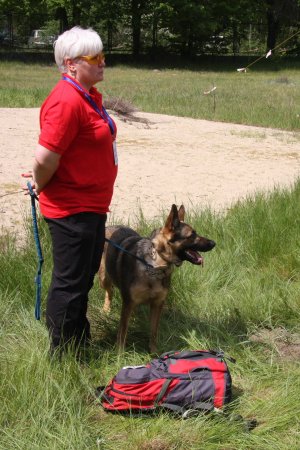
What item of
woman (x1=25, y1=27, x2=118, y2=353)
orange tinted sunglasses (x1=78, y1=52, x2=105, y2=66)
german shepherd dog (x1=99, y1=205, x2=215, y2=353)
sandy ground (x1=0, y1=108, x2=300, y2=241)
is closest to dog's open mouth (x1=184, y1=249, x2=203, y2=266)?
german shepherd dog (x1=99, y1=205, x2=215, y2=353)

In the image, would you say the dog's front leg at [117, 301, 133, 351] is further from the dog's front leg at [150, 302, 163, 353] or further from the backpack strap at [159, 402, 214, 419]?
the backpack strap at [159, 402, 214, 419]

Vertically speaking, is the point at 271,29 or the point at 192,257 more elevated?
the point at 271,29

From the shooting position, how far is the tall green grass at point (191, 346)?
326cm

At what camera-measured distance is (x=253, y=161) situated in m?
11.0

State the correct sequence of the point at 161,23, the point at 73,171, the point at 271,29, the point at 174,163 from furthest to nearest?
1. the point at 271,29
2. the point at 161,23
3. the point at 174,163
4. the point at 73,171

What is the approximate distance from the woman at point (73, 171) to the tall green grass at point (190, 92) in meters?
11.4

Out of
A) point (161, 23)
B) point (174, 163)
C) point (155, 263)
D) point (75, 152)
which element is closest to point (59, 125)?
point (75, 152)

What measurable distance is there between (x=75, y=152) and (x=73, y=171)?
111mm

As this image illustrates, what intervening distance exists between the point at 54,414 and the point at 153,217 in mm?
4142

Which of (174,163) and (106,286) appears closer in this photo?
(106,286)

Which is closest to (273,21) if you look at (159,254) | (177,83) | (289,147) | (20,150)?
(177,83)

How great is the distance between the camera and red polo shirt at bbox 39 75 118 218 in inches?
134

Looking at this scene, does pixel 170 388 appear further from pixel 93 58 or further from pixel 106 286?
pixel 93 58

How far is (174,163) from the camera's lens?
1063 cm
